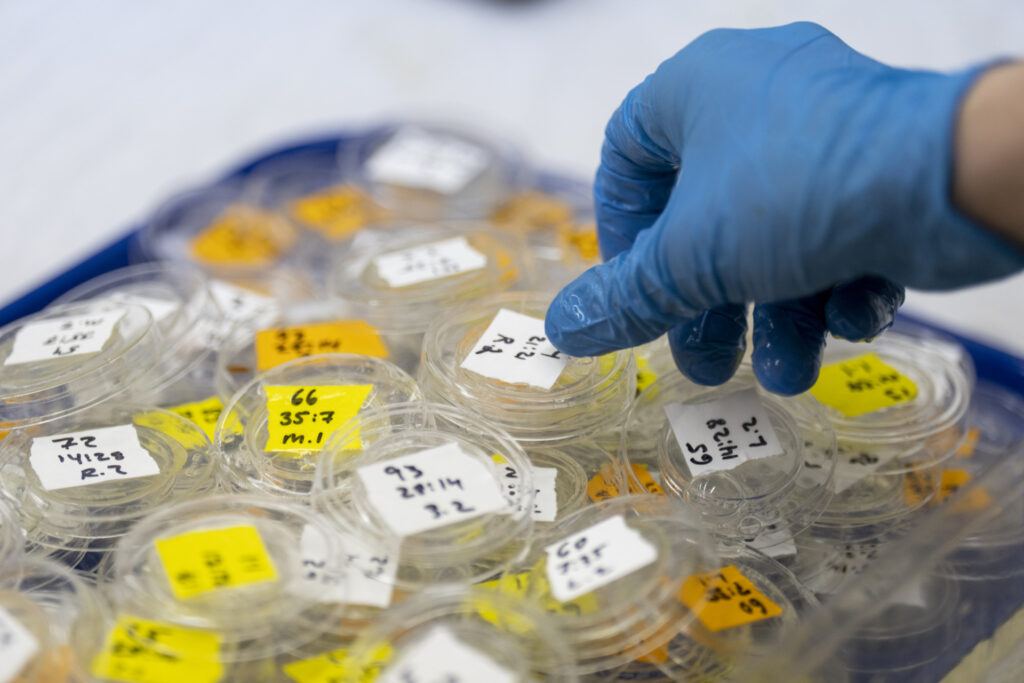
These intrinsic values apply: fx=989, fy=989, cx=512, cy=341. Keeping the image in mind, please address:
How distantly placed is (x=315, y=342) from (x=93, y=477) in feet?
1.04

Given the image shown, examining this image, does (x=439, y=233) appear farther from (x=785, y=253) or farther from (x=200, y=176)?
(x=200, y=176)

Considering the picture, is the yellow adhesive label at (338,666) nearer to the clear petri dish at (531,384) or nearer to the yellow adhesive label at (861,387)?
the clear petri dish at (531,384)

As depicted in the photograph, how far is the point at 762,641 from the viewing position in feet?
3.11

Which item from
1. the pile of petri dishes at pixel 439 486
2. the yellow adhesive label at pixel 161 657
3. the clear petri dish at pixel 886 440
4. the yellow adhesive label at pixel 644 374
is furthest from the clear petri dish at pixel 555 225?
the yellow adhesive label at pixel 161 657

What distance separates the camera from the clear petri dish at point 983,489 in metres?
0.97

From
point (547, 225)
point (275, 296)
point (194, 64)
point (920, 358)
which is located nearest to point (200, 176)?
point (194, 64)

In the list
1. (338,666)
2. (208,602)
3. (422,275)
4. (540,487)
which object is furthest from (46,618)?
(422,275)

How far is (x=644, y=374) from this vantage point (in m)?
1.23

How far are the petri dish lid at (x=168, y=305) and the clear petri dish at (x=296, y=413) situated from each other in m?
0.11

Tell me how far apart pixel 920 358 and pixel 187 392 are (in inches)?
38.2

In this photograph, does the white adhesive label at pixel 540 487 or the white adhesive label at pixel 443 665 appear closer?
the white adhesive label at pixel 443 665

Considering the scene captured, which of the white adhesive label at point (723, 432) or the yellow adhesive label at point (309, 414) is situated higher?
the yellow adhesive label at point (309, 414)

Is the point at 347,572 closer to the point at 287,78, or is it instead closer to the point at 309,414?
the point at 309,414

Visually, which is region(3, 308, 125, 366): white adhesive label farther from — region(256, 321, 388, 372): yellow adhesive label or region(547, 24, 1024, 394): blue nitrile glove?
region(547, 24, 1024, 394): blue nitrile glove
